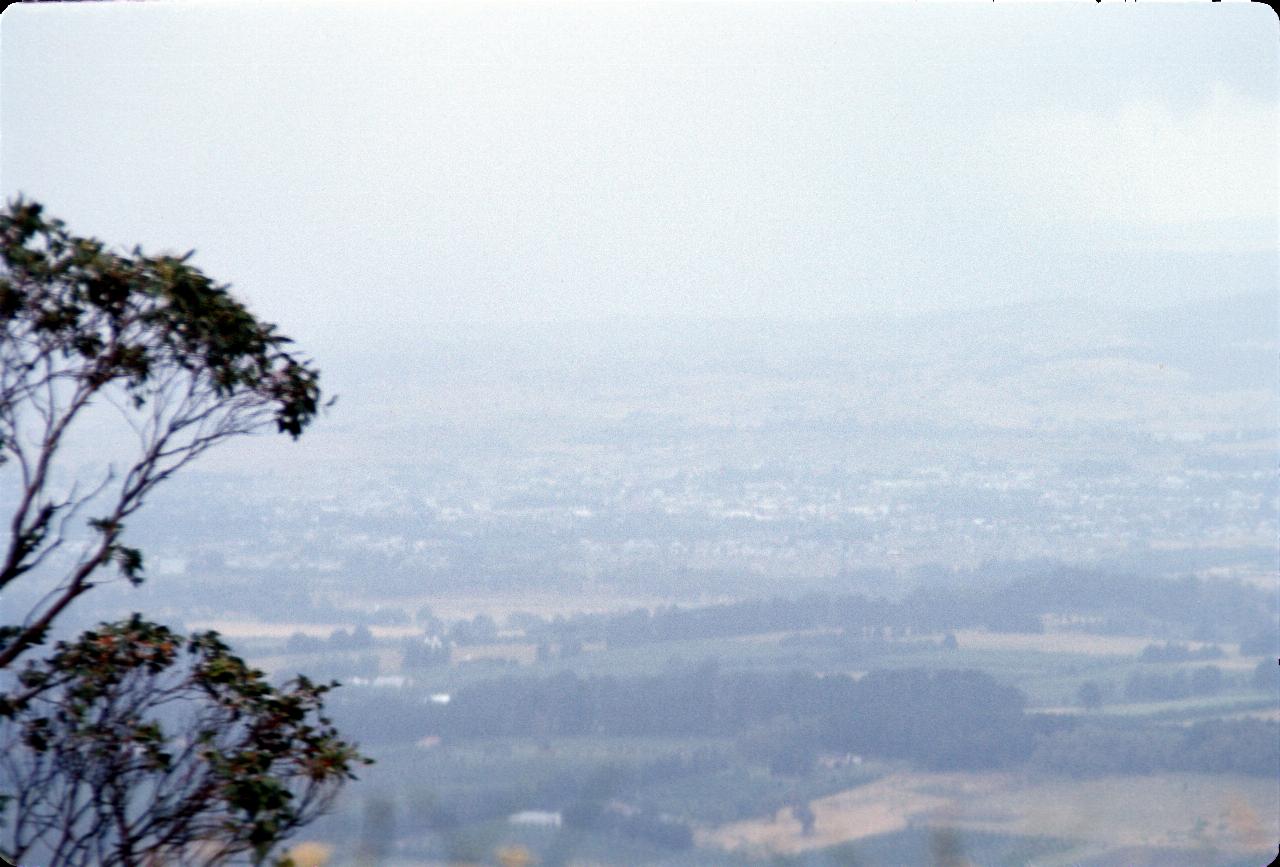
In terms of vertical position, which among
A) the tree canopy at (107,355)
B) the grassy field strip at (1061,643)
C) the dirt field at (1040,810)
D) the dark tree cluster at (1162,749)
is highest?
the tree canopy at (107,355)

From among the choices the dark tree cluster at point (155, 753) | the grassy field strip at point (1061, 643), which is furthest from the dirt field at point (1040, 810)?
the dark tree cluster at point (155, 753)

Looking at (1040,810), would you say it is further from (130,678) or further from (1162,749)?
(130,678)

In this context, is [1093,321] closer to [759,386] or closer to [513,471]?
[759,386]

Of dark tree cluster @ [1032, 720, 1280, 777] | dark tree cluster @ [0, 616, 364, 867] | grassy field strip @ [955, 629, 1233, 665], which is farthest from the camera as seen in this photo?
grassy field strip @ [955, 629, 1233, 665]

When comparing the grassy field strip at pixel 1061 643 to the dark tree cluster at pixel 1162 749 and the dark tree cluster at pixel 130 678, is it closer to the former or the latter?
the dark tree cluster at pixel 1162 749

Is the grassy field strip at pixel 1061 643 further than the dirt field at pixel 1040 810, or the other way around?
the grassy field strip at pixel 1061 643

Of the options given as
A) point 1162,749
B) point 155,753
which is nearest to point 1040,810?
point 1162,749

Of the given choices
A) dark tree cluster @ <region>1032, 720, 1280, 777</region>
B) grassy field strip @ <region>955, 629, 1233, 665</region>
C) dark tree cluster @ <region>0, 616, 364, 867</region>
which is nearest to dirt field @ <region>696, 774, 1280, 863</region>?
dark tree cluster @ <region>1032, 720, 1280, 777</region>

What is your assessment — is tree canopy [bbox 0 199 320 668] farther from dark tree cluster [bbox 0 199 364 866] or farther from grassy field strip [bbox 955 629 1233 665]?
grassy field strip [bbox 955 629 1233 665]
